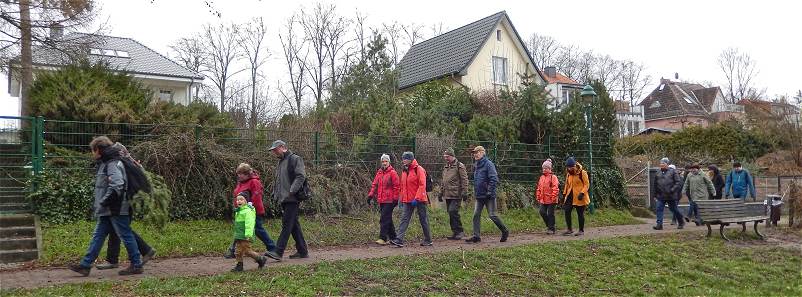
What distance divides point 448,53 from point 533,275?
25.3m

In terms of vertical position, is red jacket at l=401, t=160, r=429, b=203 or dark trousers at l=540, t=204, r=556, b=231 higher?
red jacket at l=401, t=160, r=429, b=203

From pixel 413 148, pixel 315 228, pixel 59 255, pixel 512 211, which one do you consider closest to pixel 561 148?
pixel 512 211

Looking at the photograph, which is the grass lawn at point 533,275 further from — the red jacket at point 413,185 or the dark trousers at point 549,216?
the dark trousers at point 549,216

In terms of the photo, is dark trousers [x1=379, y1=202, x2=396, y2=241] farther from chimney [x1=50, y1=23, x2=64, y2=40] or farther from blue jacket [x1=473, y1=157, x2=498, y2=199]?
chimney [x1=50, y1=23, x2=64, y2=40]

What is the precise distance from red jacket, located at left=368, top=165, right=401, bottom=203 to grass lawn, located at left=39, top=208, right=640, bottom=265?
44.4 inches

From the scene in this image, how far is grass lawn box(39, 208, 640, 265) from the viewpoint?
9.87 metres

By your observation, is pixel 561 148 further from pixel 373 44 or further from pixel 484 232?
pixel 373 44

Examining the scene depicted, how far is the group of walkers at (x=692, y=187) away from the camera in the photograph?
14.7 meters

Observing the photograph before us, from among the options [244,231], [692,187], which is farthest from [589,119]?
[244,231]

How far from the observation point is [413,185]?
1145 cm

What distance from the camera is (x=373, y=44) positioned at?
23375 millimetres

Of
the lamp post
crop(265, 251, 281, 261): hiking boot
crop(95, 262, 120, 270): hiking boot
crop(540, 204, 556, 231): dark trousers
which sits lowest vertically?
crop(95, 262, 120, 270): hiking boot

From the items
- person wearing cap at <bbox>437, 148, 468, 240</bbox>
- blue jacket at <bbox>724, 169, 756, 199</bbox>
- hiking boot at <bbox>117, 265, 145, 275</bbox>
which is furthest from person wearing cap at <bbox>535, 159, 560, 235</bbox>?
hiking boot at <bbox>117, 265, 145, 275</bbox>

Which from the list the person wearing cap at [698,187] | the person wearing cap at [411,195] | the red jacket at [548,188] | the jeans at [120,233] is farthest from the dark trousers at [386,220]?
the person wearing cap at [698,187]
